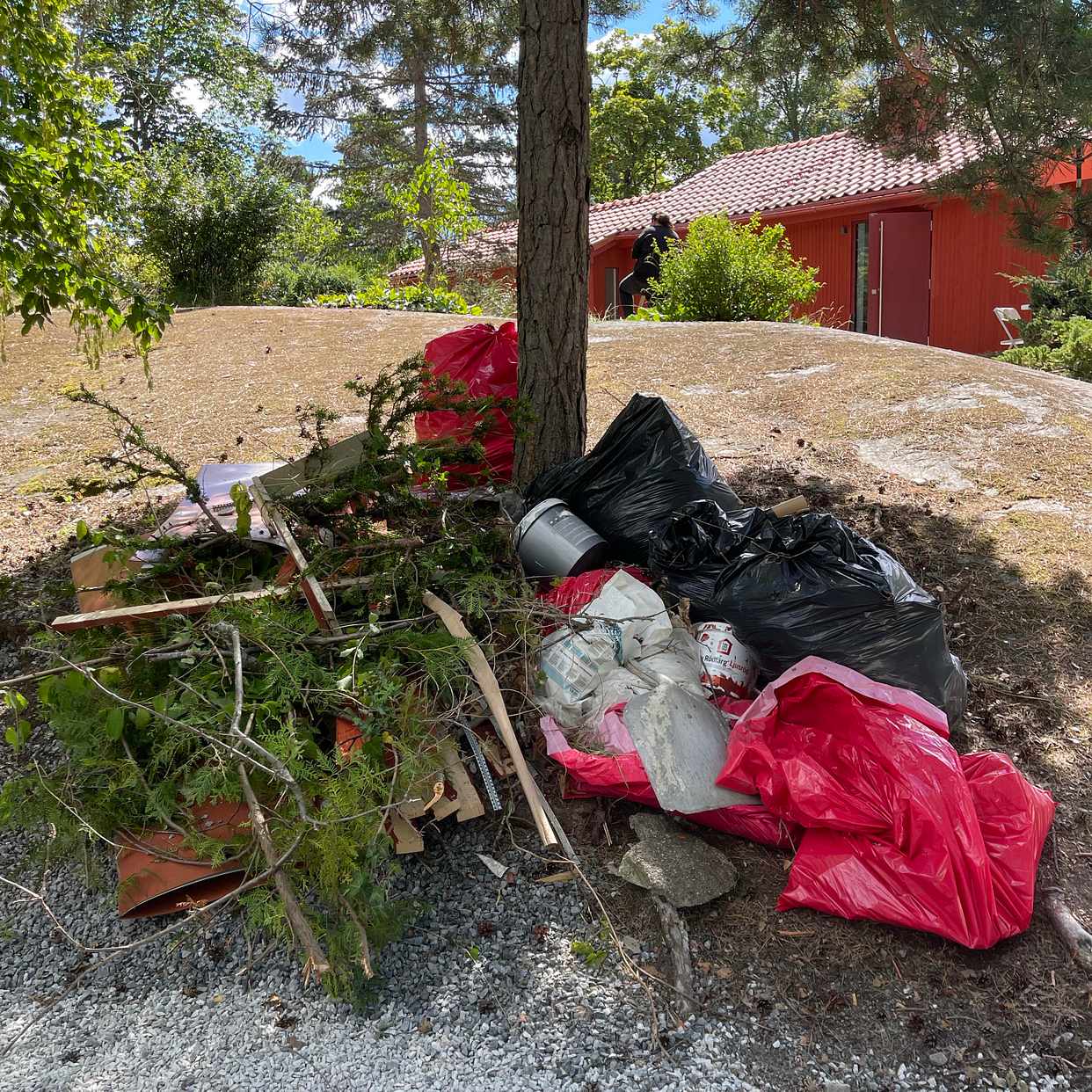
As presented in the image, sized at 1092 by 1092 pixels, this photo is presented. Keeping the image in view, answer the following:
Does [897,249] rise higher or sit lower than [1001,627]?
higher

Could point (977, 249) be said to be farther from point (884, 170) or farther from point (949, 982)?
point (949, 982)

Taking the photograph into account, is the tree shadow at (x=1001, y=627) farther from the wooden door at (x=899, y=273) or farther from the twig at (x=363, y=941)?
the wooden door at (x=899, y=273)

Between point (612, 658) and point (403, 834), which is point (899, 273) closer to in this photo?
point (612, 658)

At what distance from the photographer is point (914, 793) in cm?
215

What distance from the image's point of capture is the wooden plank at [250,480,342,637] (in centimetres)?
266

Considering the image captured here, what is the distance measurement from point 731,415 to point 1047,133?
214cm

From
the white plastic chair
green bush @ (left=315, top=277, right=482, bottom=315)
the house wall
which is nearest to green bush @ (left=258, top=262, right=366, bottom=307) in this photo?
green bush @ (left=315, top=277, right=482, bottom=315)

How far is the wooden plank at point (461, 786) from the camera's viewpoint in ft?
7.93

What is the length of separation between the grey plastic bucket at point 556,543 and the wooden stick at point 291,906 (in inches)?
55.3

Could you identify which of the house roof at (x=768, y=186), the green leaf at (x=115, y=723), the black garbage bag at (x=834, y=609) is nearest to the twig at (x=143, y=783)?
the green leaf at (x=115, y=723)

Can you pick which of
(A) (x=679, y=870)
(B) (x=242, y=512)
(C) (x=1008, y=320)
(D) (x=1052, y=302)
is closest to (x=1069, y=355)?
(D) (x=1052, y=302)

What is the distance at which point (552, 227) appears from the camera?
3555 millimetres

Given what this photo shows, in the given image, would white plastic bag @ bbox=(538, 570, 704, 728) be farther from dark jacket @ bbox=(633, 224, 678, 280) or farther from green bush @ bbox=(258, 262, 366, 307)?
green bush @ bbox=(258, 262, 366, 307)

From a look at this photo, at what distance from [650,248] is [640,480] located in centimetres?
955
